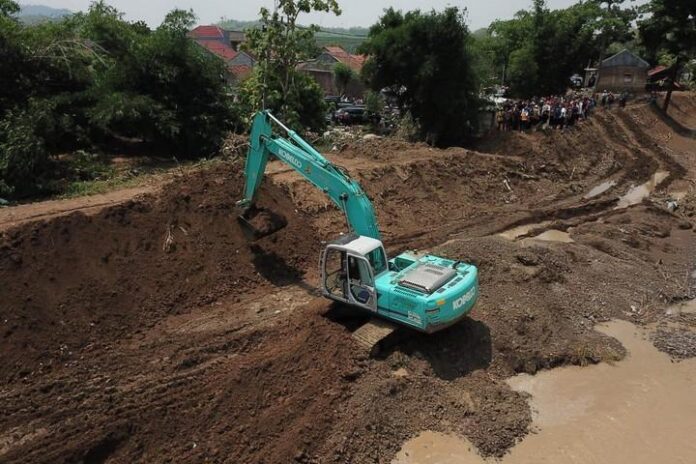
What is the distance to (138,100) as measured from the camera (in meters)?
18.1

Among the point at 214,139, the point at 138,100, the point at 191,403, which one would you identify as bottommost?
the point at 191,403

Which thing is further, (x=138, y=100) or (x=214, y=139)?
(x=214, y=139)

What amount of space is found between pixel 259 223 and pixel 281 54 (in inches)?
445

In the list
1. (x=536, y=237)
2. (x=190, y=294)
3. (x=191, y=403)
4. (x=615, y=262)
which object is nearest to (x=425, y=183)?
(x=536, y=237)

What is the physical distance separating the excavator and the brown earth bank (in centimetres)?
70

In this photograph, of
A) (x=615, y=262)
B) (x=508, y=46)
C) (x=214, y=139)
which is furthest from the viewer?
(x=508, y=46)

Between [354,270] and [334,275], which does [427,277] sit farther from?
[334,275]

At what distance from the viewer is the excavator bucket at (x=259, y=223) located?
1245 cm

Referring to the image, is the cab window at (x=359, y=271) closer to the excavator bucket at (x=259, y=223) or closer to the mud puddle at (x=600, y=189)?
the excavator bucket at (x=259, y=223)

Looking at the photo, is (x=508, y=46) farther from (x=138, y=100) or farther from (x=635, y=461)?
(x=635, y=461)

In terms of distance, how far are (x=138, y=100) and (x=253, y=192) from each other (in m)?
8.58

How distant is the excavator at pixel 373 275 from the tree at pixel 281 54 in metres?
10.9

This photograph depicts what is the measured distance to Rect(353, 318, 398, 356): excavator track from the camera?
9391 millimetres

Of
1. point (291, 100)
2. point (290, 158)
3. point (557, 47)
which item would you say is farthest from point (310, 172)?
point (557, 47)
